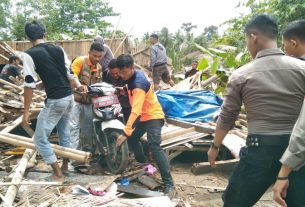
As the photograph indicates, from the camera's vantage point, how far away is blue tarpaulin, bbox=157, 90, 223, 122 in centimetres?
717

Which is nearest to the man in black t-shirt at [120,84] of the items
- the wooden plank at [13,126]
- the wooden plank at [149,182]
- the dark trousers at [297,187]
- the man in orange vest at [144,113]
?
the man in orange vest at [144,113]

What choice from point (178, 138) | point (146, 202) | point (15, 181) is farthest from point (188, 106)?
point (15, 181)

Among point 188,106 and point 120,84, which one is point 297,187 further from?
point 188,106

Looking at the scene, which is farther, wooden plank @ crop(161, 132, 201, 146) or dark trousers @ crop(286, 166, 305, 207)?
wooden plank @ crop(161, 132, 201, 146)

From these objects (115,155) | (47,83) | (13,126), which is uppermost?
(47,83)

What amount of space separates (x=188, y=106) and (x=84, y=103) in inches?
95.1

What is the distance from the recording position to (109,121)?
5340 millimetres

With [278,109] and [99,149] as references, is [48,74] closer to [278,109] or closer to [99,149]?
[99,149]

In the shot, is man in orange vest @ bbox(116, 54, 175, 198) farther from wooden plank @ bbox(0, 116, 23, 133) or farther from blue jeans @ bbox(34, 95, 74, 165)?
wooden plank @ bbox(0, 116, 23, 133)

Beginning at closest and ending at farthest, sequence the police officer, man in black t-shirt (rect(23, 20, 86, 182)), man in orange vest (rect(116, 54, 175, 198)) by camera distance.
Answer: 1. the police officer
2. man in black t-shirt (rect(23, 20, 86, 182))
3. man in orange vest (rect(116, 54, 175, 198))

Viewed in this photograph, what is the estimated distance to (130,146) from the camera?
18.7ft

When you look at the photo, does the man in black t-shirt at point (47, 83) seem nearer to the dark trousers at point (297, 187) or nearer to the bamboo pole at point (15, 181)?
the bamboo pole at point (15, 181)

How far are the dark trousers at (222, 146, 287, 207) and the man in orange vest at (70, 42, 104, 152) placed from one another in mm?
3269

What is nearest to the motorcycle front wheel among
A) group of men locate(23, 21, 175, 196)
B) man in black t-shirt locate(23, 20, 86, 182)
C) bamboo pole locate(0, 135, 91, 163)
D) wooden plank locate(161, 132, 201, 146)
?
group of men locate(23, 21, 175, 196)
